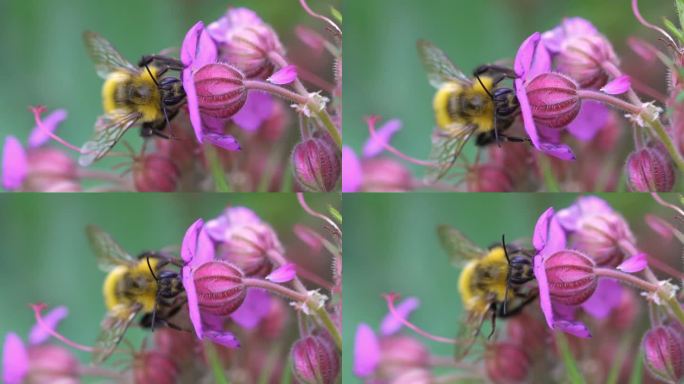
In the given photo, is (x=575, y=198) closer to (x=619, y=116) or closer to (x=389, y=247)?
(x=619, y=116)

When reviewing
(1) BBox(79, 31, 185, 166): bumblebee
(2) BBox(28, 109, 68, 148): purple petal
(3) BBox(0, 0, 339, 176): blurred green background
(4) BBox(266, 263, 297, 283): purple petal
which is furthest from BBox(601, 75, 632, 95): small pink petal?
(2) BBox(28, 109, 68, 148): purple petal

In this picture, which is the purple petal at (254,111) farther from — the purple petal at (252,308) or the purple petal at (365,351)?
the purple petal at (365,351)

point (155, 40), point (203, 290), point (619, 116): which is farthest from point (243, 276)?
point (619, 116)

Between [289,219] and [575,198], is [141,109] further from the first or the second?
[575,198]

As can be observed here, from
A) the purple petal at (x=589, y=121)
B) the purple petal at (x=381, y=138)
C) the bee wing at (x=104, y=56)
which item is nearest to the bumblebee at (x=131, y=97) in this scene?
the bee wing at (x=104, y=56)

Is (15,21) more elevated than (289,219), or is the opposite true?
(15,21)

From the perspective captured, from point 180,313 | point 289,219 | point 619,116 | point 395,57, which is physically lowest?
point 180,313
